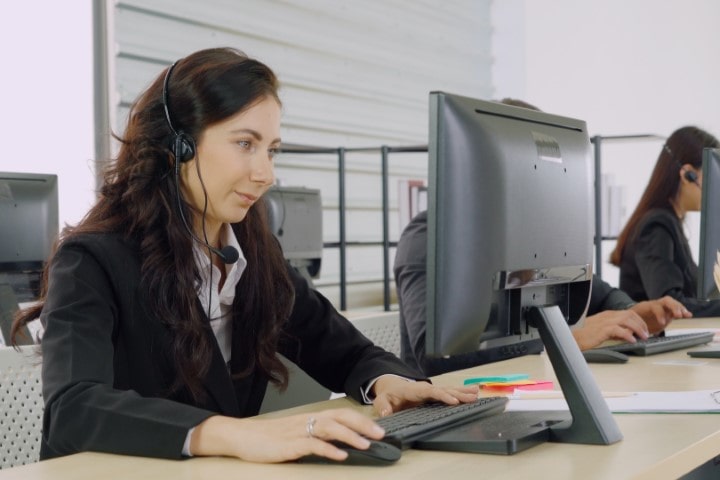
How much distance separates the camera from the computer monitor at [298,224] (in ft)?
11.6

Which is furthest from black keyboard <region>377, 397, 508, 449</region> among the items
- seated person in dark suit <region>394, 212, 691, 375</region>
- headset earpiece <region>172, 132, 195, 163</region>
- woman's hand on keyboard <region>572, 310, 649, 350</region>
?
woman's hand on keyboard <region>572, 310, 649, 350</region>

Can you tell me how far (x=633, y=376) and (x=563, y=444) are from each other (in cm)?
65

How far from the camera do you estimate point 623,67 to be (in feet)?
18.8

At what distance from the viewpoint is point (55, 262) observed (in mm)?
1446

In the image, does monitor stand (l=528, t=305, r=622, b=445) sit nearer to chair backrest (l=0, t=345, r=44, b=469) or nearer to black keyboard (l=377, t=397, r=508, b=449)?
black keyboard (l=377, t=397, r=508, b=449)

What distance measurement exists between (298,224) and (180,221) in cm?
207

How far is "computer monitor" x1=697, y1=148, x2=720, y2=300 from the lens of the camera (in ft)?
7.17

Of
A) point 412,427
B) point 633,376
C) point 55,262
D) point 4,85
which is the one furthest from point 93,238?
point 4,85

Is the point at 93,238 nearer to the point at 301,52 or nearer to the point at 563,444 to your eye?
the point at 563,444

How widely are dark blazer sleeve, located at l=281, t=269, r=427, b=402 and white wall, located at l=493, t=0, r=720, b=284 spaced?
3.97m

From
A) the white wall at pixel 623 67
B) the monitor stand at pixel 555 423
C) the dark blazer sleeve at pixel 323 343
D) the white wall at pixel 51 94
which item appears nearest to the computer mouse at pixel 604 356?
the dark blazer sleeve at pixel 323 343

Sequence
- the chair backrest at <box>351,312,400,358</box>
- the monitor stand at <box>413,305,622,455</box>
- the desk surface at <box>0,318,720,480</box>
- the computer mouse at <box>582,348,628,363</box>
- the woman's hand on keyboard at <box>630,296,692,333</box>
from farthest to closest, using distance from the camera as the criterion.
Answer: the chair backrest at <box>351,312,400,358</box>, the woman's hand on keyboard at <box>630,296,692,333</box>, the computer mouse at <box>582,348,628,363</box>, the monitor stand at <box>413,305,622,455</box>, the desk surface at <box>0,318,720,480</box>

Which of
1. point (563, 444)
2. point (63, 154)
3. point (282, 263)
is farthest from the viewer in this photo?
point (63, 154)

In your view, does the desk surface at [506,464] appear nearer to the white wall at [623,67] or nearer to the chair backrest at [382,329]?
the chair backrest at [382,329]
